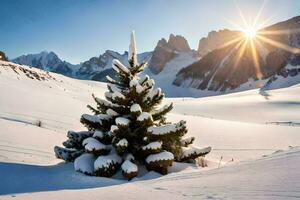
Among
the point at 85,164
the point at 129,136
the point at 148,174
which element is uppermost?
the point at 129,136

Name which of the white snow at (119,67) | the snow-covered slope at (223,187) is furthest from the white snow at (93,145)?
the white snow at (119,67)

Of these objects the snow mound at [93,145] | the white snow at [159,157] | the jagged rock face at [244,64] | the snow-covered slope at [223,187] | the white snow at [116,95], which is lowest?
the snow-covered slope at [223,187]

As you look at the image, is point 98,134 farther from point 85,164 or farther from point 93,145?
point 85,164

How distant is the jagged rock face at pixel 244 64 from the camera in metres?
128

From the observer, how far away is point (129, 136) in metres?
12.1

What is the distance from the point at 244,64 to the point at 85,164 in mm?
136135

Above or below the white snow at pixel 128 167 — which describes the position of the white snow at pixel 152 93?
above

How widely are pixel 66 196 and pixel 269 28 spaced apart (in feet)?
501

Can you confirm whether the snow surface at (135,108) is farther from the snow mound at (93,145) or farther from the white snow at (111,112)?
the snow mound at (93,145)

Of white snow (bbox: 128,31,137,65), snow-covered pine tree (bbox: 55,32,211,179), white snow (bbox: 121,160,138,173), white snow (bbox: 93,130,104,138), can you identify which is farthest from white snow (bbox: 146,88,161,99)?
white snow (bbox: 121,160,138,173)

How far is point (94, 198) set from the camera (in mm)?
7438

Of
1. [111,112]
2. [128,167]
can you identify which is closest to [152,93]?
[111,112]

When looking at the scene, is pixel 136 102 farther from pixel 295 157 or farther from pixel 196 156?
pixel 295 157

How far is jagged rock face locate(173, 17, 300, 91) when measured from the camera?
128375 mm
